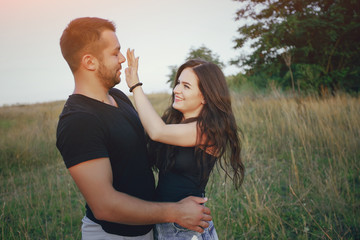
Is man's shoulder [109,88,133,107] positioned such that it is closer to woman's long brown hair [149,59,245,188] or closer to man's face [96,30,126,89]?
man's face [96,30,126,89]

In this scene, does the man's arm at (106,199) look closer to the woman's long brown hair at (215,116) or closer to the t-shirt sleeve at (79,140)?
the t-shirt sleeve at (79,140)

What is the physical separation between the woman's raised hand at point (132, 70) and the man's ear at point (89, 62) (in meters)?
0.29

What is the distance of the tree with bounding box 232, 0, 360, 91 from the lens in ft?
35.5

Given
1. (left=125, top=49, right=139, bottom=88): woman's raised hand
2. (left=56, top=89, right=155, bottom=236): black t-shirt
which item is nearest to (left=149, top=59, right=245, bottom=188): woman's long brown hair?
(left=56, top=89, right=155, bottom=236): black t-shirt

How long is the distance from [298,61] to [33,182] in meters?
12.8

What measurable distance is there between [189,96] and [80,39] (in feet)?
3.40

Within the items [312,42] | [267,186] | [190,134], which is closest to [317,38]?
[312,42]

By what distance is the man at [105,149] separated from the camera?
1396mm

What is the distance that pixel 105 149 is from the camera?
1.48 m

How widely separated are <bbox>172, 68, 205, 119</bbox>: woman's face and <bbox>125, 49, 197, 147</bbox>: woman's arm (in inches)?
11.6

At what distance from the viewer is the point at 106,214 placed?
1399 mm

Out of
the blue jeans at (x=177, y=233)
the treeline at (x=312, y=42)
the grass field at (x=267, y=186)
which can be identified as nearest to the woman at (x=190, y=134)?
the blue jeans at (x=177, y=233)

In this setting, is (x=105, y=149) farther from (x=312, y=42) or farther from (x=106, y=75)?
(x=312, y=42)

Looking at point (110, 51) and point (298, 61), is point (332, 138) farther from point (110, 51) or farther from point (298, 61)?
point (298, 61)
